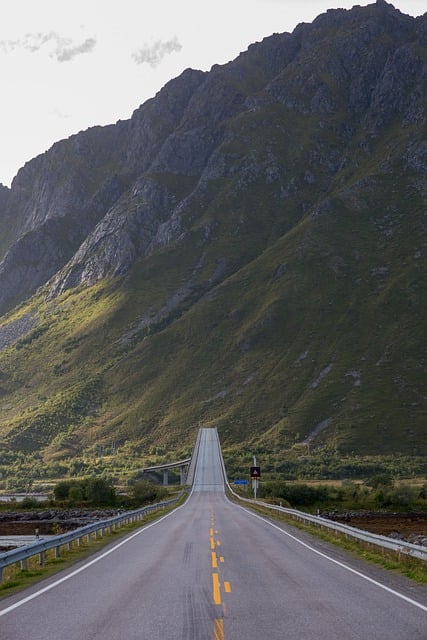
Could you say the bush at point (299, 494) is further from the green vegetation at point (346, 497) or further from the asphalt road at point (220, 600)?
the asphalt road at point (220, 600)

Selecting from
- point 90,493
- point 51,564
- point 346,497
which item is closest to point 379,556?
point 51,564

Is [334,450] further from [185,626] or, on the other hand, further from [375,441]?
[185,626]

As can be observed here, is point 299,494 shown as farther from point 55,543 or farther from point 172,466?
point 55,543

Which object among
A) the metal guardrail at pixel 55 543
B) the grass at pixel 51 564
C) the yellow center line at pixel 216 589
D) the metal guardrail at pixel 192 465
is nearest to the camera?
the yellow center line at pixel 216 589

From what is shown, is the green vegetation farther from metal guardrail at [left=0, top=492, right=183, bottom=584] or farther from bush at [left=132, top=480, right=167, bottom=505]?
metal guardrail at [left=0, top=492, right=183, bottom=584]

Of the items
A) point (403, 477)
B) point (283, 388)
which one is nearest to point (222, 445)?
point (283, 388)

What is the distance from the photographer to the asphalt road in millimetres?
12492

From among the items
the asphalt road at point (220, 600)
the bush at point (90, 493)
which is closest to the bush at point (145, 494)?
the bush at point (90, 493)

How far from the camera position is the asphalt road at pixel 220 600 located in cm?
1249

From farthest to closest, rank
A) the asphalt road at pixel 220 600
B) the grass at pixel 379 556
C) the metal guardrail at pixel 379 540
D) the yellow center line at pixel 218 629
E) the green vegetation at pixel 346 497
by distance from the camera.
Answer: the green vegetation at pixel 346 497
the metal guardrail at pixel 379 540
the grass at pixel 379 556
the asphalt road at pixel 220 600
the yellow center line at pixel 218 629

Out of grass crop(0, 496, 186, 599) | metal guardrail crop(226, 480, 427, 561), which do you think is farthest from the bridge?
grass crop(0, 496, 186, 599)

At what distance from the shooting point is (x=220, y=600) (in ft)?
50.6

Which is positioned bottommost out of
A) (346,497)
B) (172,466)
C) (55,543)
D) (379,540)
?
(346,497)

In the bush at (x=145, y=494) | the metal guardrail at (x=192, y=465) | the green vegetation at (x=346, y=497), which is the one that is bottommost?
the green vegetation at (x=346, y=497)
